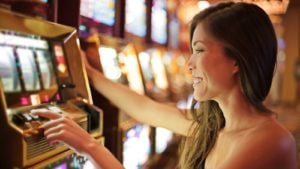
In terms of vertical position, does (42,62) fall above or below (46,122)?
above

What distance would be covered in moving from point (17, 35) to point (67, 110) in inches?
14.3

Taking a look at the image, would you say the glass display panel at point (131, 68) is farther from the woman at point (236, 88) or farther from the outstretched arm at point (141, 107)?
the woman at point (236, 88)

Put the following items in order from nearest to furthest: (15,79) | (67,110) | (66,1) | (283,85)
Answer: (15,79) → (67,110) → (66,1) → (283,85)

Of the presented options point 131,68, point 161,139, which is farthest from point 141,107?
point 161,139

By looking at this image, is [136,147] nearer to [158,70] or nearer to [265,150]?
[158,70]

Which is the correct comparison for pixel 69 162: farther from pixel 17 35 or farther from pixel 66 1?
pixel 66 1

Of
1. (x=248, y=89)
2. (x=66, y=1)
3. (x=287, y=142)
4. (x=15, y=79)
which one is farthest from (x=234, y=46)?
(x=66, y=1)

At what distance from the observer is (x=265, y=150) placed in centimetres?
148

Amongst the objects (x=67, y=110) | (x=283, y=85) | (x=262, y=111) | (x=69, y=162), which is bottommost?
(x=283, y=85)

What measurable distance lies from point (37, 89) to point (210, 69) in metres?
0.76

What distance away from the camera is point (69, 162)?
1.78 meters

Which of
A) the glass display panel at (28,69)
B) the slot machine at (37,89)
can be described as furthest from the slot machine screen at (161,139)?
the glass display panel at (28,69)

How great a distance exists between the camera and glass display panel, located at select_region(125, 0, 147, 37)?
373cm

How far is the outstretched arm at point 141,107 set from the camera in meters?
2.13
